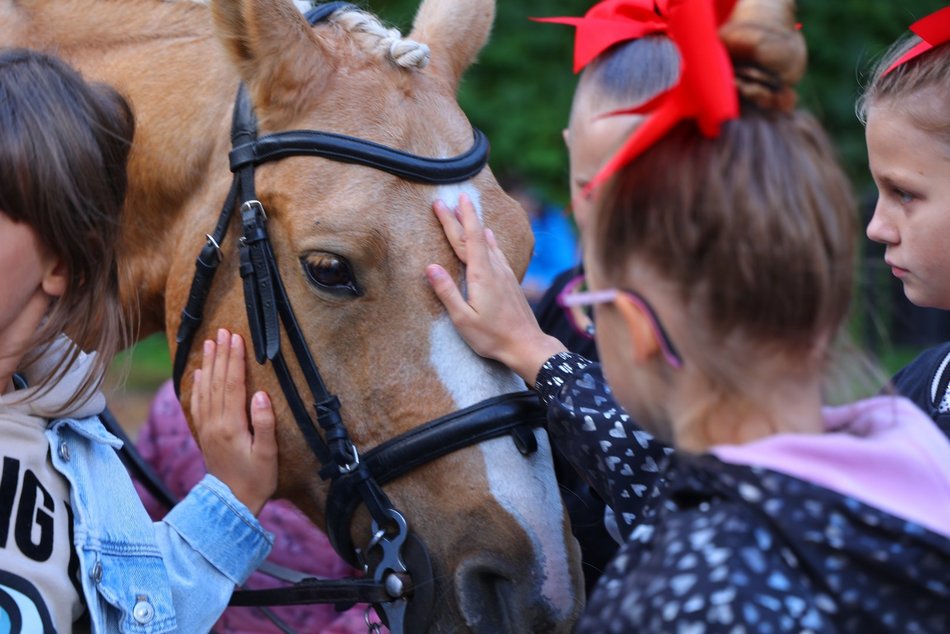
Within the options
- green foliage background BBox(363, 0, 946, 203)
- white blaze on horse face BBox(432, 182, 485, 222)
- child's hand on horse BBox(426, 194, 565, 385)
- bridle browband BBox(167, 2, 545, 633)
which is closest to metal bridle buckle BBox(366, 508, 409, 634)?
bridle browband BBox(167, 2, 545, 633)

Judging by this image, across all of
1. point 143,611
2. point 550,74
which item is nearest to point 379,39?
point 143,611

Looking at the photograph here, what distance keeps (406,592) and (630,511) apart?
1.71ft

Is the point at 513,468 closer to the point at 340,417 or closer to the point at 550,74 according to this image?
the point at 340,417

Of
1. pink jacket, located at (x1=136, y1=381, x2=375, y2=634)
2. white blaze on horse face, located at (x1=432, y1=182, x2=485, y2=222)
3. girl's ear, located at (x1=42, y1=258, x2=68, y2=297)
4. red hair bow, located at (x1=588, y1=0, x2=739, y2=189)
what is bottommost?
pink jacket, located at (x1=136, y1=381, x2=375, y2=634)

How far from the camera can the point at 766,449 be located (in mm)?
1161

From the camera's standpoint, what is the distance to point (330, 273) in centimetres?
209

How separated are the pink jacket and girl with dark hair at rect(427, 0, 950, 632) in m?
1.58

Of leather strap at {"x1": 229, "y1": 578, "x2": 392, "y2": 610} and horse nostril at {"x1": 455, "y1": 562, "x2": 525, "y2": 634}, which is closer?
horse nostril at {"x1": 455, "y1": 562, "x2": 525, "y2": 634}

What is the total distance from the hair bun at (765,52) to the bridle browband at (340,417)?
3.16 ft

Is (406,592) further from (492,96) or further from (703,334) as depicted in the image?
(492,96)

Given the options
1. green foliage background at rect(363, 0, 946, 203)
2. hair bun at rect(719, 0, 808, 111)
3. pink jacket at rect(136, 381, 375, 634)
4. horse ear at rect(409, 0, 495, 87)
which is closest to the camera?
hair bun at rect(719, 0, 808, 111)

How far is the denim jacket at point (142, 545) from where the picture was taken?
63.6 inches

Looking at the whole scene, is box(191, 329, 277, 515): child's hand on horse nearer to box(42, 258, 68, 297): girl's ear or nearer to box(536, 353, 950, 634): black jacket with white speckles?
box(42, 258, 68, 297): girl's ear

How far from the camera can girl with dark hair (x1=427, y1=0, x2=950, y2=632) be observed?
1.11 m
